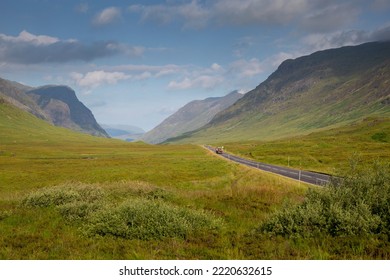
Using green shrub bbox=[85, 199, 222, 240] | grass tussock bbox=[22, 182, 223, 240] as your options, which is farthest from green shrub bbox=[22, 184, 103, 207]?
green shrub bbox=[85, 199, 222, 240]

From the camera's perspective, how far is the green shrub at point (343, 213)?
38.5 feet

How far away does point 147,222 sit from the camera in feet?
43.9

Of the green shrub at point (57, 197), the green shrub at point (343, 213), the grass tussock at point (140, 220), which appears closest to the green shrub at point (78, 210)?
the grass tussock at point (140, 220)

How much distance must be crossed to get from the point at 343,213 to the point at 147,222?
717 centimetres

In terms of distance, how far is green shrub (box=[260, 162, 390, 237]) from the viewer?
11.8 metres

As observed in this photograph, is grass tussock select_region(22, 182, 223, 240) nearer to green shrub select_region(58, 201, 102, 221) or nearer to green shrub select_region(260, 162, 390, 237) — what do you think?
green shrub select_region(58, 201, 102, 221)

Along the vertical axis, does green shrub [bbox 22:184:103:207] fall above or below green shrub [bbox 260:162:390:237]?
below

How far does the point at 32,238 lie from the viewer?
1245cm

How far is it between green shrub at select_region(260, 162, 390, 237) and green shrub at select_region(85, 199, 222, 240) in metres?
2.66

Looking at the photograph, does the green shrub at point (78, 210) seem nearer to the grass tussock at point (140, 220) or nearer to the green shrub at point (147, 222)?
the grass tussock at point (140, 220)

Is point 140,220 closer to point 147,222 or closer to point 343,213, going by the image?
point 147,222

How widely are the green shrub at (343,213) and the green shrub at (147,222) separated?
8.74 ft

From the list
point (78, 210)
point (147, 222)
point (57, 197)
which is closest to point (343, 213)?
point (147, 222)
